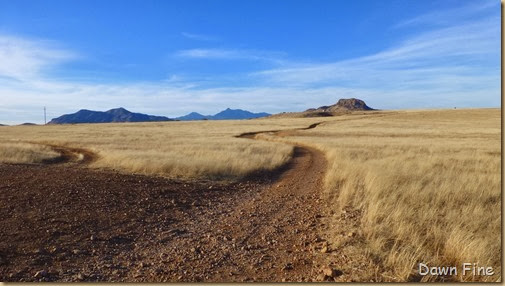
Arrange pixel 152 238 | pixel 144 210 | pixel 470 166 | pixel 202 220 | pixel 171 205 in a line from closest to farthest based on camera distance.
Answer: pixel 152 238, pixel 202 220, pixel 144 210, pixel 171 205, pixel 470 166

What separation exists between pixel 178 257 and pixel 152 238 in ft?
4.67

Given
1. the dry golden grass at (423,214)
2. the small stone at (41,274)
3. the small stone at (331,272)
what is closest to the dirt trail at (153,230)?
the small stone at (41,274)

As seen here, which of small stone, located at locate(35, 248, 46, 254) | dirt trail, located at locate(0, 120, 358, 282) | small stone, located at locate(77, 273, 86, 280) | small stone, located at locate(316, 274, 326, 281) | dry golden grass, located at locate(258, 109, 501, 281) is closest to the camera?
small stone, located at locate(316, 274, 326, 281)

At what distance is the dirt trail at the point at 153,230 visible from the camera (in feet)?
21.0

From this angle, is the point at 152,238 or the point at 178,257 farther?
the point at 152,238

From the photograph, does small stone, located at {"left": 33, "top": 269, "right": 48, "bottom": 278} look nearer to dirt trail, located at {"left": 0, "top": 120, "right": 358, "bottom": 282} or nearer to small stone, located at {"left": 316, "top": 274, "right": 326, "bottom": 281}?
dirt trail, located at {"left": 0, "top": 120, "right": 358, "bottom": 282}

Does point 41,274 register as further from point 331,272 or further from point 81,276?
point 331,272

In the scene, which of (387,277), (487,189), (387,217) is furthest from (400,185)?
(387,277)

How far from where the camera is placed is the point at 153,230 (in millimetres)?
8742

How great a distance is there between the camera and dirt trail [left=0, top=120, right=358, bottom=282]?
21.0 ft

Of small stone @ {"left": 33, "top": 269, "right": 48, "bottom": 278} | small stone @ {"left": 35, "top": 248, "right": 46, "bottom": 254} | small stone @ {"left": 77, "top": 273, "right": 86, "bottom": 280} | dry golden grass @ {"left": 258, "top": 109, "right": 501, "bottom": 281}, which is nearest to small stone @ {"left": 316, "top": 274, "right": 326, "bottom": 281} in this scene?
dry golden grass @ {"left": 258, "top": 109, "right": 501, "bottom": 281}

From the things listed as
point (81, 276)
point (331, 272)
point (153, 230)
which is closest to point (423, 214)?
point (331, 272)

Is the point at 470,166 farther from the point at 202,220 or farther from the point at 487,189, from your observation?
the point at 202,220

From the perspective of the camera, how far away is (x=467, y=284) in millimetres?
5375
